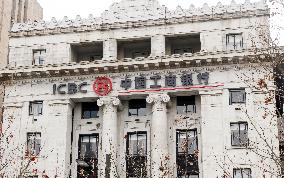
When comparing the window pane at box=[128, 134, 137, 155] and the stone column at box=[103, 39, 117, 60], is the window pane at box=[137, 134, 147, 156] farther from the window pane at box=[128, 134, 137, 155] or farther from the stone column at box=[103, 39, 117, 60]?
the stone column at box=[103, 39, 117, 60]

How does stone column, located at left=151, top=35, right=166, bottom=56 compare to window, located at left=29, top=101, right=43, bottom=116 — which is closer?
stone column, located at left=151, top=35, right=166, bottom=56

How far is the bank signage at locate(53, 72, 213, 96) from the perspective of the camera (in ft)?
126

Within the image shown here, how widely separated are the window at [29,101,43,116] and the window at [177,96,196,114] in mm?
9952

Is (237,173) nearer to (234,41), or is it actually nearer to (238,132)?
(238,132)

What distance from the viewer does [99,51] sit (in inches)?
1670

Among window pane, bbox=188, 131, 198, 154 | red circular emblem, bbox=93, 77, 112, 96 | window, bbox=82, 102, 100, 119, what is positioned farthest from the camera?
window, bbox=82, 102, 100, 119

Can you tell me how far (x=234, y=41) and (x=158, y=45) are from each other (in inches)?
210

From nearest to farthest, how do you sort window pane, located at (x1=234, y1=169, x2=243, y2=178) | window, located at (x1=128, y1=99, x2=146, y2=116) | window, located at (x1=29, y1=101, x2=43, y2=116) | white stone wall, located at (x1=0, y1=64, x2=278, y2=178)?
window pane, located at (x1=234, y1=169, x2=243, y2=178) → white stone wall, located at (x1=0, y1=64, x2=278, y2=178) → window, located at (x1=128, y1=99, x2=146, y2=116) → window, located at (x1=29, y1=101, x2=43, y2=116)

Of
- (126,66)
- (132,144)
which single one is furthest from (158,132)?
(126,66)

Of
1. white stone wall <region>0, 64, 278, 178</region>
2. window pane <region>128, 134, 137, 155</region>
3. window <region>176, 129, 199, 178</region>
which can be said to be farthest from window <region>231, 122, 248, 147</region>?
window pane <region>128, 134, 137, 155</region>

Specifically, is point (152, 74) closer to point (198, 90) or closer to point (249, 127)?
point (198, 90)

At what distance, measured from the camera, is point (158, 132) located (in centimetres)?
3756

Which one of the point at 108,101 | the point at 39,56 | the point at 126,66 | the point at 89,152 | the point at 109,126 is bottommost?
the point at 89,152

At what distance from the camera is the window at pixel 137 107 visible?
131 feet
